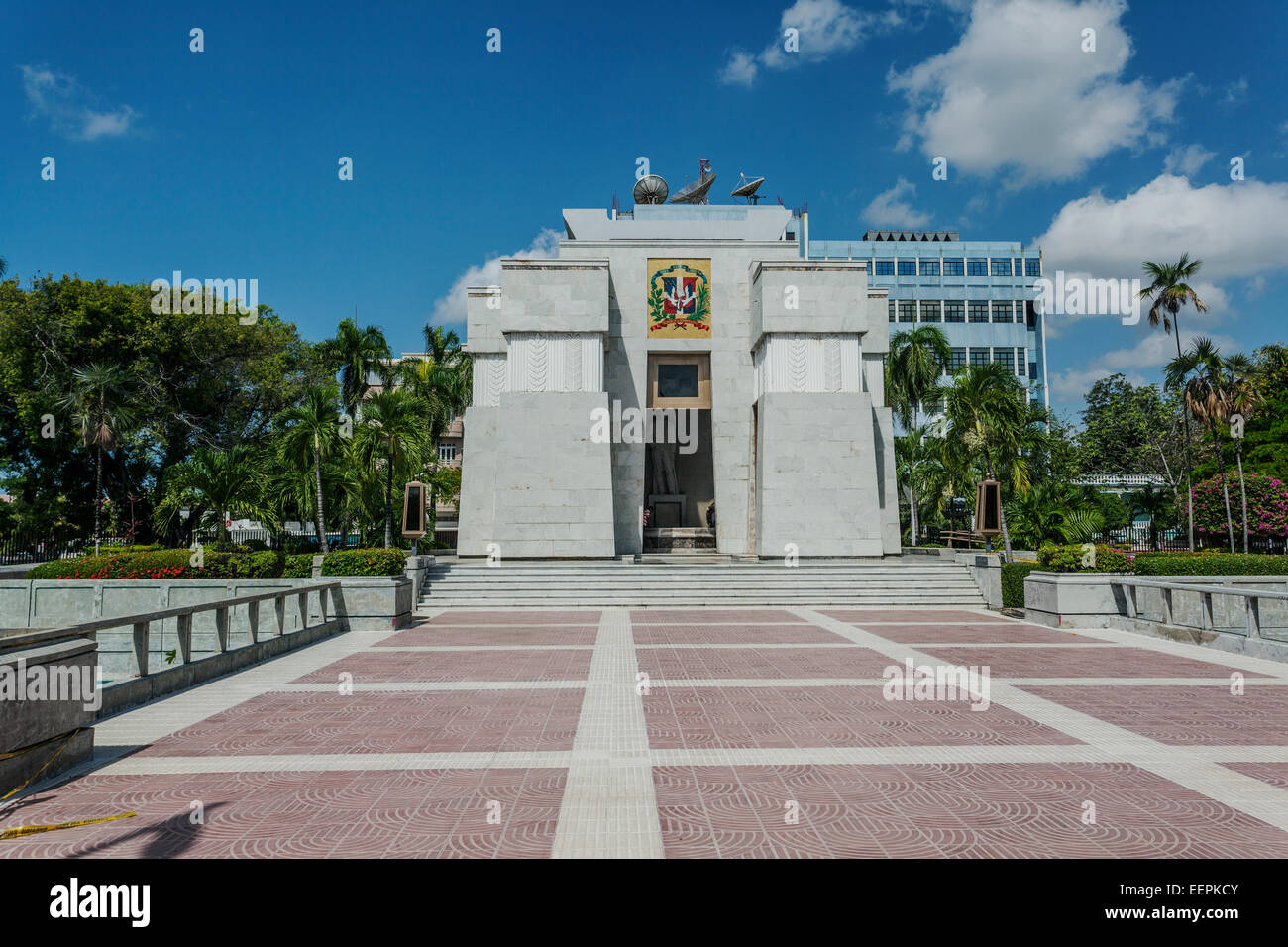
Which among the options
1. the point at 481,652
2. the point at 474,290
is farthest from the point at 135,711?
the point at 474,290

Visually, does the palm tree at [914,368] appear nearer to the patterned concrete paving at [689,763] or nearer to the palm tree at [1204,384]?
the palm tree at [1204,384]

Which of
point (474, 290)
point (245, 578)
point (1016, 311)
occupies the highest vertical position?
point (1016, 311)

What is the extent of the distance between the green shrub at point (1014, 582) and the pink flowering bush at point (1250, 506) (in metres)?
21.3

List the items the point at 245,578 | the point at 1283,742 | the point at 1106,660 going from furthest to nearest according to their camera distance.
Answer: the point at 245,578, the point at 1106,660, the point at 1283,742

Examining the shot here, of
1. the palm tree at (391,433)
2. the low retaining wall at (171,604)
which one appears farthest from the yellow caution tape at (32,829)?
the palm tree at (391,433)

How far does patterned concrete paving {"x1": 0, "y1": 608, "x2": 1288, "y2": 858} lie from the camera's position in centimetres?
464

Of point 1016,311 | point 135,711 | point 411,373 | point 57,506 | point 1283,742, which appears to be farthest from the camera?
point 1016,311

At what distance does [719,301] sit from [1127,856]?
89.4ft

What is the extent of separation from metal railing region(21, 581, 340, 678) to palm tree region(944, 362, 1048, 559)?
20.6m

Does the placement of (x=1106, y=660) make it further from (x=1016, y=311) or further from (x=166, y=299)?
(x=1016, y=311)

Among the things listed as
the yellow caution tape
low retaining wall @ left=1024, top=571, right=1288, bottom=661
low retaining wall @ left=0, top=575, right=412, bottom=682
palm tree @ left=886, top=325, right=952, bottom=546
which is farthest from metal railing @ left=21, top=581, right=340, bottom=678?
palm tree @ left=886, top=325, right=952, bottom=546

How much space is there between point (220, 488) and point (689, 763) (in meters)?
22.9

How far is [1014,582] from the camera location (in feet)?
57.0

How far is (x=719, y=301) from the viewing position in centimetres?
2997
